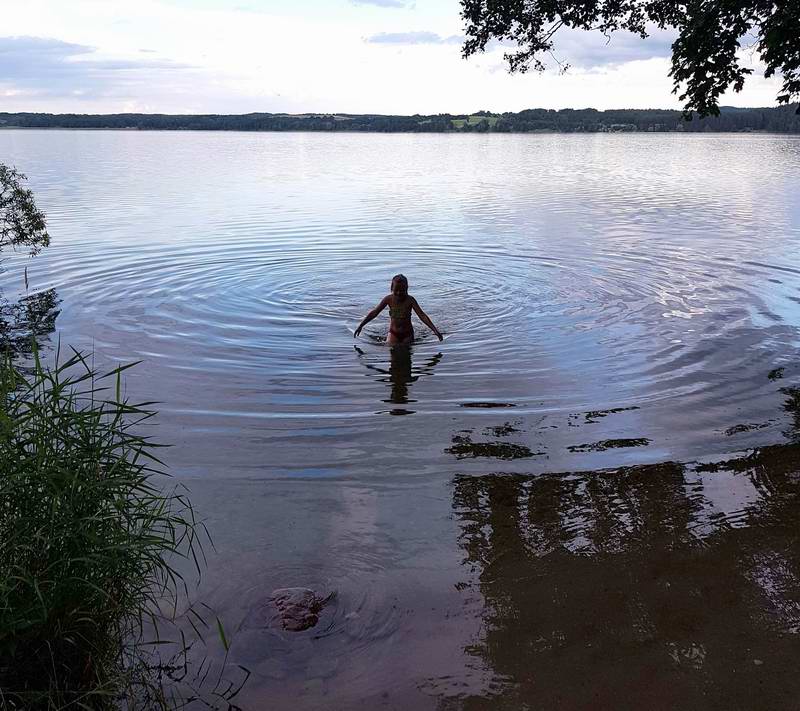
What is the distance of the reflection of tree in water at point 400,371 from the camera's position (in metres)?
9.46

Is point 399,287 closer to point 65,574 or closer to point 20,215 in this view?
point 65,574

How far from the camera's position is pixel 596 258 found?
19406 millimetres

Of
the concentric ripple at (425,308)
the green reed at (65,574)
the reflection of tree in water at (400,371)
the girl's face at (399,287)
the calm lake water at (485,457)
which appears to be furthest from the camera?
the girl's face at (399,287)

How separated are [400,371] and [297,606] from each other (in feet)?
19.2

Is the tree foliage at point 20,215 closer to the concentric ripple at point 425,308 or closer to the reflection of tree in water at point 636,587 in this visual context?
the concentric ripple at point 425,308

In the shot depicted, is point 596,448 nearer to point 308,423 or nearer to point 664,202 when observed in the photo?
point 308,423

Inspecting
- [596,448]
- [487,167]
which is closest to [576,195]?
[487,167]

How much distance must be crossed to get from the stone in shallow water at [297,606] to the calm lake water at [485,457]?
0.09 metres

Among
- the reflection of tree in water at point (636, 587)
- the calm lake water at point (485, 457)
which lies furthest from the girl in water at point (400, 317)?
the reflection of tree in water at point (636, 587)

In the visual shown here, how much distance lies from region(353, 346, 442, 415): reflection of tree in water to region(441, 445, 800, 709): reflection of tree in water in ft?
8.69

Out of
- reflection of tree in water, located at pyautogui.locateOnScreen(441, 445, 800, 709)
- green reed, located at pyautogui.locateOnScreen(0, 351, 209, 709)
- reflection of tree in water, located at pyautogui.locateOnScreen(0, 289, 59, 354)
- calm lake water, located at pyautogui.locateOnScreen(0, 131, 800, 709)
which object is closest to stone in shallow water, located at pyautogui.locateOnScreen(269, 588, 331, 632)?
calm lake water, located at pyautogui.locateOnScreen(0, 131, 800, 709)

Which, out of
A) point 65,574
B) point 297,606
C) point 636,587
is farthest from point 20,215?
point 636,587

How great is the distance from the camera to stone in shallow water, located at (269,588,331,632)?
4.89m

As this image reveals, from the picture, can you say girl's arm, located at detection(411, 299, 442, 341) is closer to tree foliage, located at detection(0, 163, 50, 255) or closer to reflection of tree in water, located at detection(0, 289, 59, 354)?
reflection of tree in water, located at detection(0, 289, 59, 354)
